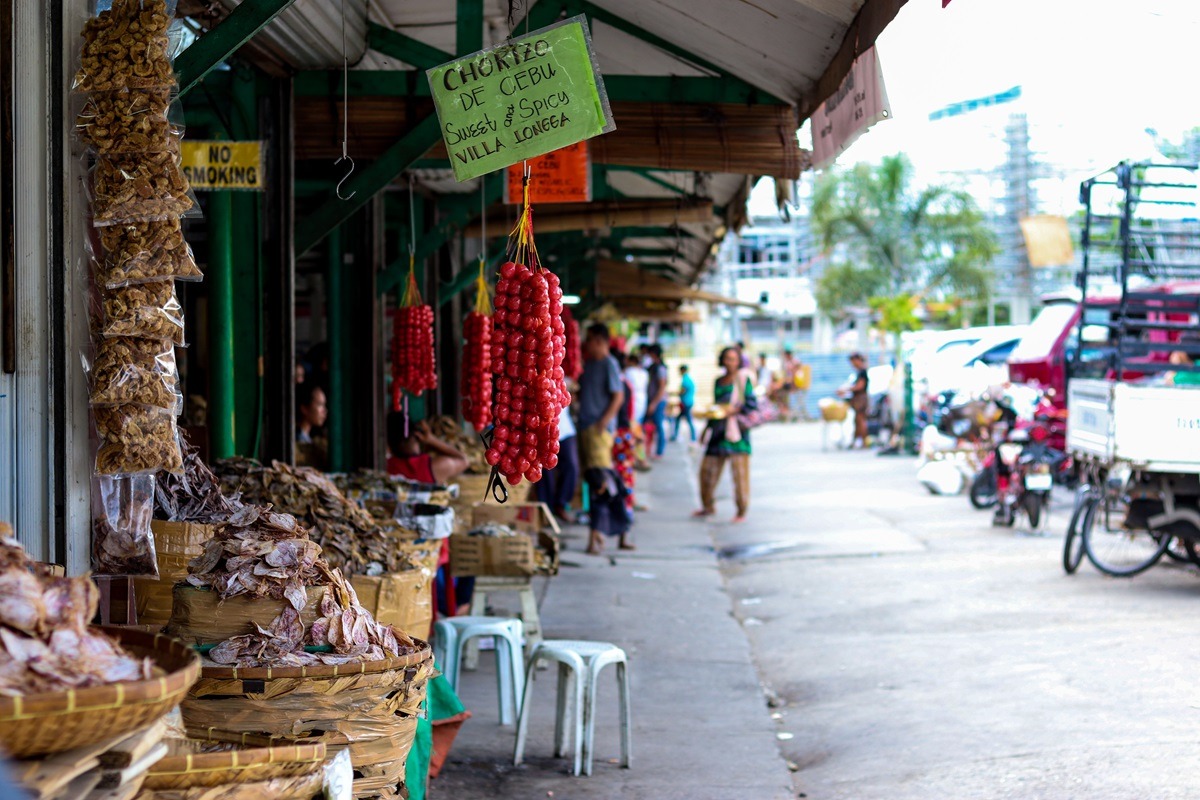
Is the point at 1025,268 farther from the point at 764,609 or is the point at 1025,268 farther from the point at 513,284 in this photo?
the point at 513,284

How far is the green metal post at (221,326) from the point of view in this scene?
6324 millimetres

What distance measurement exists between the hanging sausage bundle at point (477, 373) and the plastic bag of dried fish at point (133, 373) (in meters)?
4.01

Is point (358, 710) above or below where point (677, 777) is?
above

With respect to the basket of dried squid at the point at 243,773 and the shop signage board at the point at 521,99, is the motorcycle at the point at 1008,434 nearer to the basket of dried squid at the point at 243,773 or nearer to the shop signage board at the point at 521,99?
the shop signage board at the point at 521,99

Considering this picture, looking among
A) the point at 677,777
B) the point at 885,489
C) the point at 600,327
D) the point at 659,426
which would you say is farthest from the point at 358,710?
the point at 659,426

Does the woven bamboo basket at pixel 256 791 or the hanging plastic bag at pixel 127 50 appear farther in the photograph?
the hanging plastic bag at pixel 127 50

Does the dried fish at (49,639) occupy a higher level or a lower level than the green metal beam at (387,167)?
lower

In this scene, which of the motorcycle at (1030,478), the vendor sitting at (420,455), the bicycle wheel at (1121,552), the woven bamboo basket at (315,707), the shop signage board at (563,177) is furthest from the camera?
the motorcycle at (1030,478)

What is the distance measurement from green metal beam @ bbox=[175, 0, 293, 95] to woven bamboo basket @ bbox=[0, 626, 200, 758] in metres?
2.64

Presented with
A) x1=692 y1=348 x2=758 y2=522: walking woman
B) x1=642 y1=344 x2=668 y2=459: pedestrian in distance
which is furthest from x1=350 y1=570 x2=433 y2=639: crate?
x1=642 y1=344 x2=668 y2=459: pedestrian in distance

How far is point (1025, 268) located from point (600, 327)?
137 feet

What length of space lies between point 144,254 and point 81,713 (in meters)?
1.80

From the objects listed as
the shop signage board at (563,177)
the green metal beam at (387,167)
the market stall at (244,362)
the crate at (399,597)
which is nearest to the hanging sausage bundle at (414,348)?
the market stall at (244,362)

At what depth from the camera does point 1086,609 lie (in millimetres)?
8820
